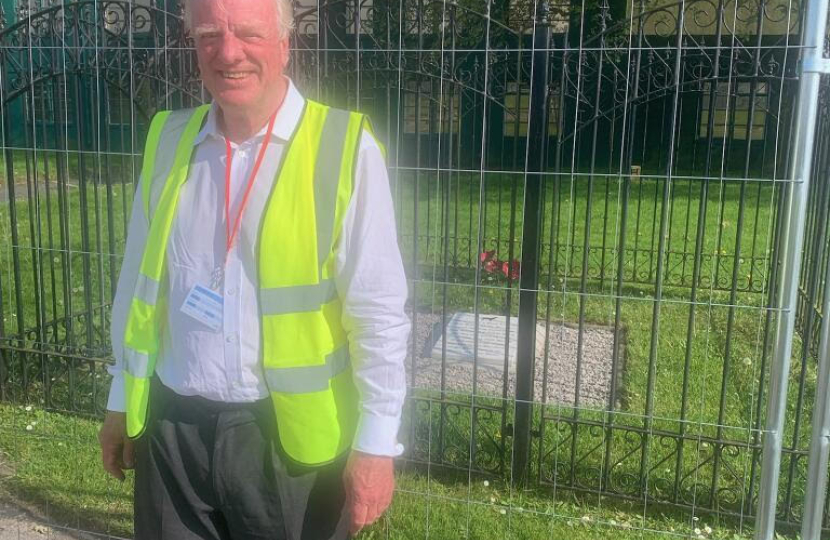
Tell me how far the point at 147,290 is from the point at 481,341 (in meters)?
4.38

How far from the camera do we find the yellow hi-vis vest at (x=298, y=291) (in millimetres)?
1878

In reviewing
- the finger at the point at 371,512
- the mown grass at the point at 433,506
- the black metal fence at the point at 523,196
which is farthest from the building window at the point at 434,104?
the finger at the point at 371,512

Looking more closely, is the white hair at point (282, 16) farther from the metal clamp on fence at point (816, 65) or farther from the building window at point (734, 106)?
the building window at point (734, 106)

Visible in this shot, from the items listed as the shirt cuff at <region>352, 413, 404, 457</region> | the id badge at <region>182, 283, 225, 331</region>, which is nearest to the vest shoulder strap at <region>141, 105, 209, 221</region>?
the id badge at <region>182, 283, 225, 331</region>

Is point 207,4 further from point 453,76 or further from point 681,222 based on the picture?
point 681,222

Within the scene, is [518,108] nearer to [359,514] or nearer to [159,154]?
[159,154]

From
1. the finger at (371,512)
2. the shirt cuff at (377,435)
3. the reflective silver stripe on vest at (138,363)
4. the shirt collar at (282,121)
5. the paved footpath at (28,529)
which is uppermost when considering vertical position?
the shirt collar at (282,121)

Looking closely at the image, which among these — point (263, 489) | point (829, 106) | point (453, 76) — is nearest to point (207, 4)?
point (263, 489)

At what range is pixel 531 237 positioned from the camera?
384 centimetres

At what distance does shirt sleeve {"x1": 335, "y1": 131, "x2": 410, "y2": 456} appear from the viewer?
1.87 meters

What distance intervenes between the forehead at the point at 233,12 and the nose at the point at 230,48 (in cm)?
3

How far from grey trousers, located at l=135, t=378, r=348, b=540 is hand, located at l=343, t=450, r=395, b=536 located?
84 mm

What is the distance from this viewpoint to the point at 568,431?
468 cm

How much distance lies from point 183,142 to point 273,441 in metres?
0.80
